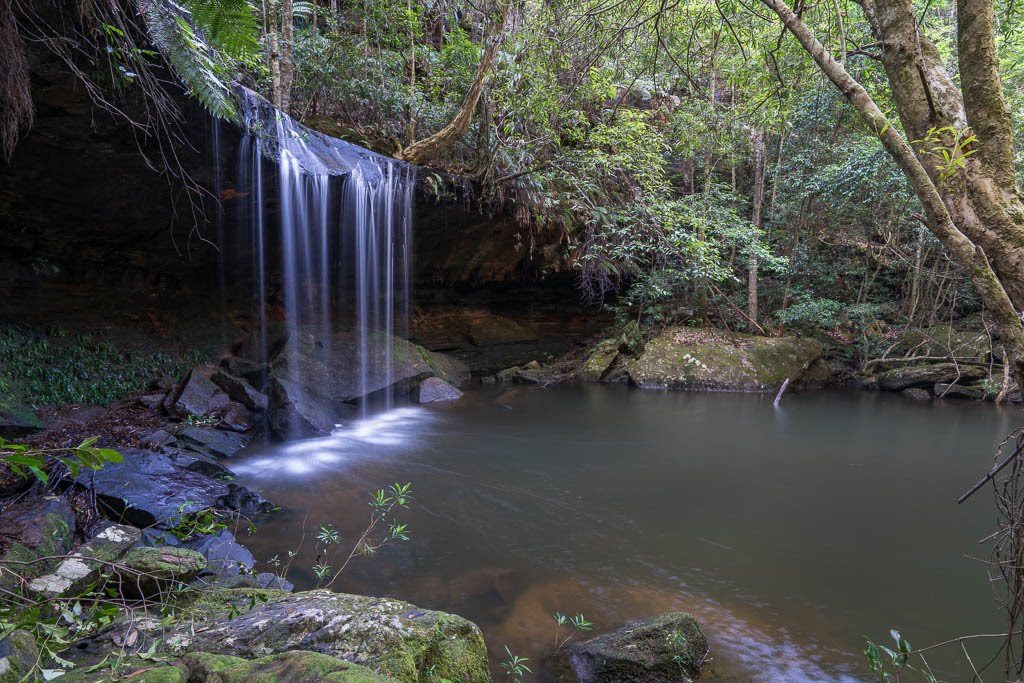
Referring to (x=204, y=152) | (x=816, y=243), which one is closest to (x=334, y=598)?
(x=204, y=152)

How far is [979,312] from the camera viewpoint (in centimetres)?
1327

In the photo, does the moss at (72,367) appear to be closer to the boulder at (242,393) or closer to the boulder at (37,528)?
the boulder at (242,393)

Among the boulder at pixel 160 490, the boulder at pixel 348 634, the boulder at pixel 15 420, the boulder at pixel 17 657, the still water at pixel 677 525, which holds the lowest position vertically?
the still water at pixel 677 525

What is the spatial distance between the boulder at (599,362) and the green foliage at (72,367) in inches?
339

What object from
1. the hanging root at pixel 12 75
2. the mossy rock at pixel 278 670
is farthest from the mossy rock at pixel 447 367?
the mossy rock at pixel 278 670

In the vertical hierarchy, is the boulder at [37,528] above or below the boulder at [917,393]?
above

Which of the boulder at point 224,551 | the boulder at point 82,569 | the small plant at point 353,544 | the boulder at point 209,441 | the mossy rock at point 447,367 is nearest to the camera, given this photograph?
the boulder at point 82,569

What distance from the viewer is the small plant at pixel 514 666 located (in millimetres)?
2846

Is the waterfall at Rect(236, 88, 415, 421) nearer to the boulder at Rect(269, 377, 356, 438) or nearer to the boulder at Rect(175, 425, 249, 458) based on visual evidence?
the boulder at Rect(269, 377, 356, 438)

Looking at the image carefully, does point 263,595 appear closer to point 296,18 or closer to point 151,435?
point 151,435

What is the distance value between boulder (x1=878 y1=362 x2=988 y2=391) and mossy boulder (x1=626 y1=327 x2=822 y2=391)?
154cm

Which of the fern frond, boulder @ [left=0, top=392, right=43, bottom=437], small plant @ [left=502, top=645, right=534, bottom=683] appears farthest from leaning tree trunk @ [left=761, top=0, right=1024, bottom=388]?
boulder @ [left=0, top=392, right=43, bottom=437]

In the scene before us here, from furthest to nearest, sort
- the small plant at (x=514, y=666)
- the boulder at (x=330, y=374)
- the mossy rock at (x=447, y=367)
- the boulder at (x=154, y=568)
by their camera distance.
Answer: the mossy rock at (x=447, y=367) → the boulder at (x=330, y=374) → the small plant at (x=514, y=666) → the boulder at (x=154, y=568)

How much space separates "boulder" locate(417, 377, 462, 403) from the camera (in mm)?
10680
